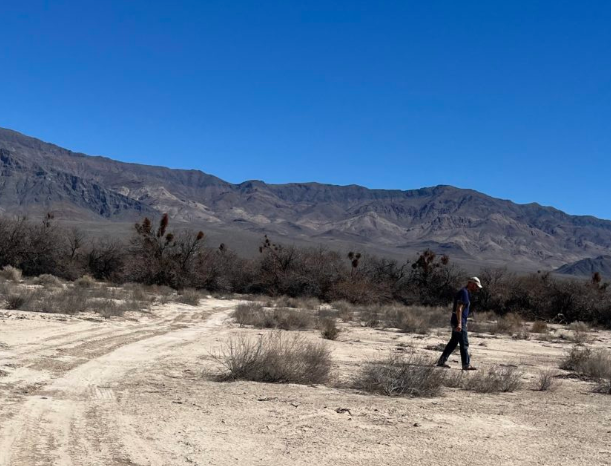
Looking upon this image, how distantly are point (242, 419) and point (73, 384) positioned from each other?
10.5 feet

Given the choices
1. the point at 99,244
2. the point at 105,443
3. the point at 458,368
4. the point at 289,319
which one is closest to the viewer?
the point at 105,443

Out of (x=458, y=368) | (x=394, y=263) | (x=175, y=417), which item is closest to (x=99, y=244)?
(x=394, y=263)

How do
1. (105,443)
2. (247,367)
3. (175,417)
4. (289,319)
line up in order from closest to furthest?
(105,443) → (175,417) → (247,367) → (289,319)

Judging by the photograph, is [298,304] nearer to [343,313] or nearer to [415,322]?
[343,313]

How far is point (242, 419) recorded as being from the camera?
856 cm

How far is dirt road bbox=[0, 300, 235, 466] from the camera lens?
6.75 meters

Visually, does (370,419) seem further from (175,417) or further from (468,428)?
(175,417)

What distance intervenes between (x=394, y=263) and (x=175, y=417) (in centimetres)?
4604

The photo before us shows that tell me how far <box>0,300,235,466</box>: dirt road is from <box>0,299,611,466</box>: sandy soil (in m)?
0.02

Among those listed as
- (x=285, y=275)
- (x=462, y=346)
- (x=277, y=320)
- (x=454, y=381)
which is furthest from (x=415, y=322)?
(x=285, y=275)

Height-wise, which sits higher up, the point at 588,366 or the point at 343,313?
the point at 588,366

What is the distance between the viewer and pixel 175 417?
8438 millimetres

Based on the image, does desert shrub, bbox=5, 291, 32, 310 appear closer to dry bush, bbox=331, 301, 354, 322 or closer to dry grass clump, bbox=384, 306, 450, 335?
dry bush, bbox=331, 301, 354, 322

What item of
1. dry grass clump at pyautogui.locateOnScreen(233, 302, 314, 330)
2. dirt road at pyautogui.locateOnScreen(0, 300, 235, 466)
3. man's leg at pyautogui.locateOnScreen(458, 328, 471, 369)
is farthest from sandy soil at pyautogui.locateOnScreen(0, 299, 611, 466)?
dry grass clump at pyautogui.locateOnScreen(233, 302, 314, 330)
